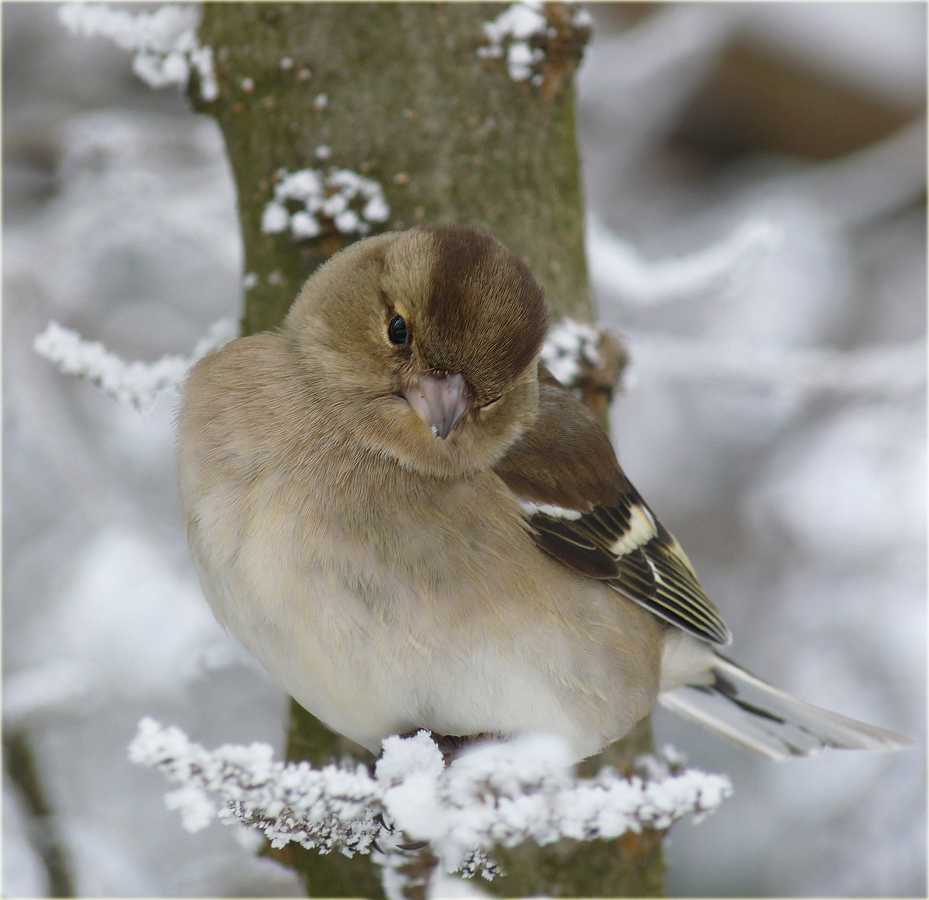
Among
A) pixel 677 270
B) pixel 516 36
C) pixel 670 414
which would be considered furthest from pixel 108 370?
pixel 670 414

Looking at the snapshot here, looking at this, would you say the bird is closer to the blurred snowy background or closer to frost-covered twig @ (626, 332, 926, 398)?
the blurred snowy background

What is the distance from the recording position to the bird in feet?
6.62

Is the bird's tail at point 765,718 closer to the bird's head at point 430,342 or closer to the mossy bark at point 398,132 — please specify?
the mossy bark at point 398,132

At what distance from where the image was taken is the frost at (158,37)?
104 inches

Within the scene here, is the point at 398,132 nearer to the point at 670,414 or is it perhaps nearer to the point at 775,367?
the point at 775,367

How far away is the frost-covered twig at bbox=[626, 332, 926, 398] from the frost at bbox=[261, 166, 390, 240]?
1144mm

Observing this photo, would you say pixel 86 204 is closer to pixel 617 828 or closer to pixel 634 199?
pixel 617 828

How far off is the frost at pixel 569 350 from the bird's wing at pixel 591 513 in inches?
1.5

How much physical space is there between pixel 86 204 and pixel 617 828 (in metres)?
3.21

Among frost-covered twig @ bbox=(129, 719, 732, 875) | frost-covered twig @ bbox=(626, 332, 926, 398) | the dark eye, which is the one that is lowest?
frost-covered twig @ bbox=(129, 719, 732, 875)

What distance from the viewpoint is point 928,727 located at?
440 centimetres

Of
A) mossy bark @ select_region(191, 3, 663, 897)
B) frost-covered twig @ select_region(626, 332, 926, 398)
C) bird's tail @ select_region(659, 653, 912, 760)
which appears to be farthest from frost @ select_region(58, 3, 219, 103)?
bird's tail @ select_region(659, 653, 912, 760)

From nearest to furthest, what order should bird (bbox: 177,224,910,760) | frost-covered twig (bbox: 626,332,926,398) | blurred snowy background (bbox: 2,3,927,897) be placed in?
bird (bbox: 177,224,910,760) < frost-covered twig (bbox: 626,332,926,398) < blurred snowy background (bbox: 2,3,927,897)

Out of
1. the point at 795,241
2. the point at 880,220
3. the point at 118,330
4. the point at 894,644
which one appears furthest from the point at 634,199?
the point at 118,330
